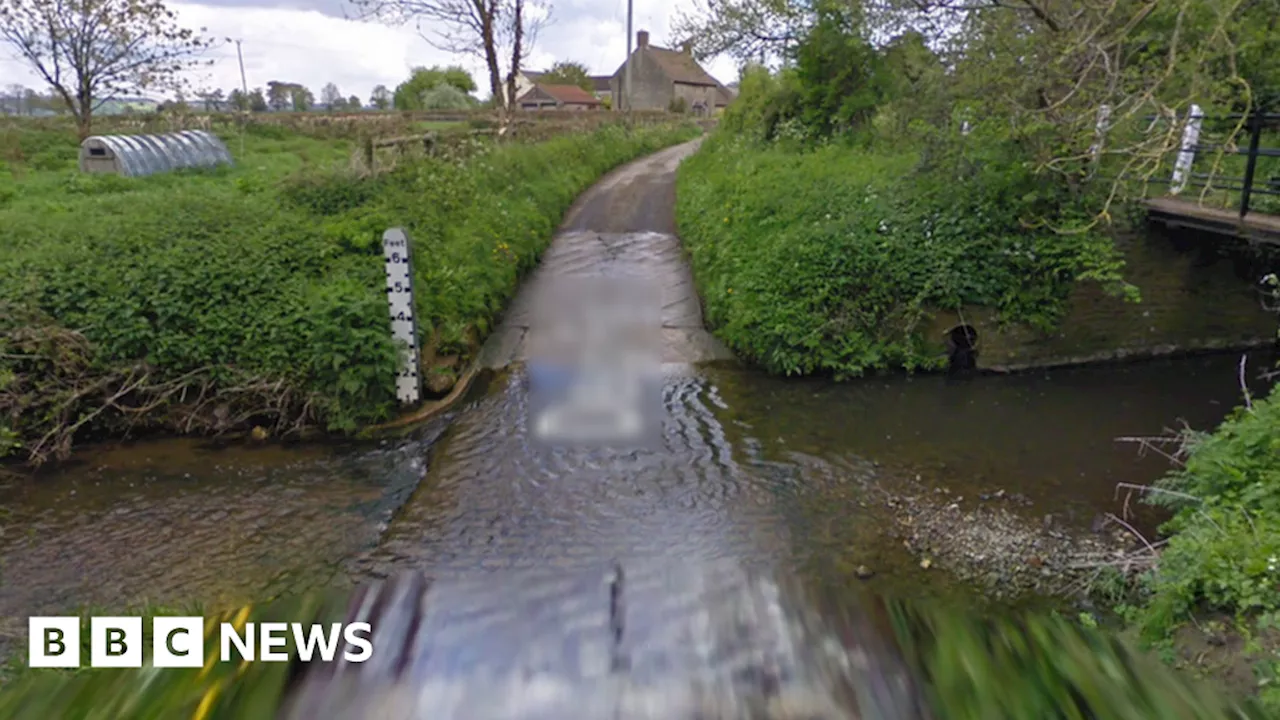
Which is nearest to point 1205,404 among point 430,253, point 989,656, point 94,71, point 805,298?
point 805,298

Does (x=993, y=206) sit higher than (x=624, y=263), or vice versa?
(x=993, y=206)

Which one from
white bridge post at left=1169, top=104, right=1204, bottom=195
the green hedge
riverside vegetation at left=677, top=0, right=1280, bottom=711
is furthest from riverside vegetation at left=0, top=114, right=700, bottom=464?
white bridge post at left=1169, top=104, right=1204, bottom=195

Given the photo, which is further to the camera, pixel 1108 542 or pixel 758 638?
pixel 1108 542

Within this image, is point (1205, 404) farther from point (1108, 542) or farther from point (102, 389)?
point (102, 389)

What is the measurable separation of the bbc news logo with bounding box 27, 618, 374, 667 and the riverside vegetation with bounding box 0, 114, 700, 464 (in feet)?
11.5

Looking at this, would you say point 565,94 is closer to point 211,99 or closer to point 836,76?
point 211,99

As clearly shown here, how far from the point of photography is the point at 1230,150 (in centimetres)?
691

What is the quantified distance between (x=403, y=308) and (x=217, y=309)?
1942 millimetres

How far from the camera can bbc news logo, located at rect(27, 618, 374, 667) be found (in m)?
3.66

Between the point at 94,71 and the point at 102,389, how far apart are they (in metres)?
16.2

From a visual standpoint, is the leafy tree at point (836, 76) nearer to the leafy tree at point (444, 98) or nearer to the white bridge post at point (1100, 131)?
the white bridge post at point (1100, 131)

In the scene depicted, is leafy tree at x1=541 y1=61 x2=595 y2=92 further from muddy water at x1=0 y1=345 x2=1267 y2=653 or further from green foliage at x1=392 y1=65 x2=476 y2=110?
muddy water at x1=0 y1=345 x2=1267 y2=653

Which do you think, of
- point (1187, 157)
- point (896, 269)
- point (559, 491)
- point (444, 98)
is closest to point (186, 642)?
point (559, 491)

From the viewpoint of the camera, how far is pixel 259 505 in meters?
6.32
